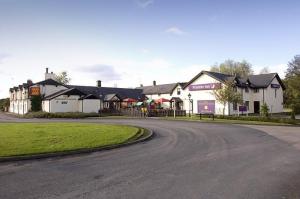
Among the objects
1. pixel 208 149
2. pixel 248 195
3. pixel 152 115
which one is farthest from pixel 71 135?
pixel 152 115

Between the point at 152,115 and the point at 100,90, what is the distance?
22711 millimetres

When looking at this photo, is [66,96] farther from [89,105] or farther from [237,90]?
[237,90]

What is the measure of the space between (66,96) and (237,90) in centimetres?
2860

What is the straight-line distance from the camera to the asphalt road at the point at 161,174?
7.70 m

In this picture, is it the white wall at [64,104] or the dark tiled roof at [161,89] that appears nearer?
the white wall at [64,104]

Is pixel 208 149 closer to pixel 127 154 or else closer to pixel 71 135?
Result: pixel 127 154

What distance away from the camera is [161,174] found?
957 cm

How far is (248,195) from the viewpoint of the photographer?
24.6 feet

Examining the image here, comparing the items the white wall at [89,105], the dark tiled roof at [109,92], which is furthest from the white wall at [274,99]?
the white wall at [89,105]

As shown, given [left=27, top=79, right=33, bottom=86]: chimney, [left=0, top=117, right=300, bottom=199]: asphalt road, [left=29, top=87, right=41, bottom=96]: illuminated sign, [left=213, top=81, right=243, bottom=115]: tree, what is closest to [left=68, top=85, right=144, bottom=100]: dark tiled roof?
[left=29, top=87, right=41, bottom=96]: illuminated sign

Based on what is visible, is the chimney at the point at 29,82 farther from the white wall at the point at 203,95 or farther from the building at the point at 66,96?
the white wall at the point at 203,95

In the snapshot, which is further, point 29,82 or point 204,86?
point 29,82

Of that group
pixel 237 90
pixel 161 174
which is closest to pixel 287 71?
pixel 237 90

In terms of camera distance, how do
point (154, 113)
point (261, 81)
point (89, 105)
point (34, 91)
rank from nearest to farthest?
point (154, 113), point (261, 81), point (89, 105), point (34, 91)
